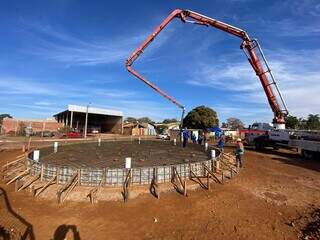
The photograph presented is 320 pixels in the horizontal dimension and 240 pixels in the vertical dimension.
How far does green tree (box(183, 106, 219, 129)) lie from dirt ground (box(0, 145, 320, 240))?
4714 cm

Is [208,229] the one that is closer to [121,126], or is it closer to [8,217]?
[8,217]

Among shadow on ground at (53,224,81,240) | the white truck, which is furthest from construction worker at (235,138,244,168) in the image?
shadow on ground at (53,224,81,240)

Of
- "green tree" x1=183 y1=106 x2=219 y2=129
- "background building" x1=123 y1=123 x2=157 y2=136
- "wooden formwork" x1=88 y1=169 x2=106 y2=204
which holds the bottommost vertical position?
"wooden formwork" x1=88 y1=169 x2=106 y2=204

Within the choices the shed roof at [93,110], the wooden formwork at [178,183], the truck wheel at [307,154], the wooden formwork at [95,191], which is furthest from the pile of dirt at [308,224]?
the shed roof at [93,110]

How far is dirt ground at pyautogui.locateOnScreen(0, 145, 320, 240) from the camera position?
8281mm

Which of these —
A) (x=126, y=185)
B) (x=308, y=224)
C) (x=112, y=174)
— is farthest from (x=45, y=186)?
(x=308, y=224)

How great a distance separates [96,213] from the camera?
9758 mm

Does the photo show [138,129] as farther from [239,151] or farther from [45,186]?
[45,186]

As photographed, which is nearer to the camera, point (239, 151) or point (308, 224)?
point (308, 224)

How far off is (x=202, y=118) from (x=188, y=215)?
168 feet

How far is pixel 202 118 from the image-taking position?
197 ft

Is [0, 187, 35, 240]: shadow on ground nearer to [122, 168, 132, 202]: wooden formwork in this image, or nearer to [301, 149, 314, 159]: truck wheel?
[122, 168, 132, 202]: wooden formwork

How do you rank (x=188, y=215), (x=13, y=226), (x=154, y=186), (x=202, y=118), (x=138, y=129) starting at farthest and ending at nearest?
(x=138, y=129), (x=202, y=118), (x=154, y=186), (x=188, y=215), (x=13, y=226)

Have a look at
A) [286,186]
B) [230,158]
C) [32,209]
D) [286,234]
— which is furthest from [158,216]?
[230,158]
